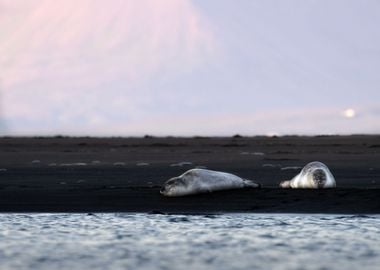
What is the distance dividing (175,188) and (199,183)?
1.48ft

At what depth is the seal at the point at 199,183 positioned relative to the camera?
1633 centimetres

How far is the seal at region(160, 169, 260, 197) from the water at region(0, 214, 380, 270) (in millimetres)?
2077

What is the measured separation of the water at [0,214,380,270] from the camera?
383 inches

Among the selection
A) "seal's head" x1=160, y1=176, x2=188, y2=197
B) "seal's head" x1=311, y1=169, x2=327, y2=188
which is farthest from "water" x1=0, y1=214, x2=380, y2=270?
"seal's head" x1=311, y1=169, x2=327, y2=188

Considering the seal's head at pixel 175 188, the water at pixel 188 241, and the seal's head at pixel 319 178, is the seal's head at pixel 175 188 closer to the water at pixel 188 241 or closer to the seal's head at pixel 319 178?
the water at pixel 188 241

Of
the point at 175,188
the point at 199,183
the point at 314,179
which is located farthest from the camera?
the point at 314,179

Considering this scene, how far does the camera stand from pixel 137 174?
75.0 feet

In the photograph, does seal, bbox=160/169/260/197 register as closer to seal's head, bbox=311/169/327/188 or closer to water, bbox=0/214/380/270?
seal's head, bbox=311/169/327/188

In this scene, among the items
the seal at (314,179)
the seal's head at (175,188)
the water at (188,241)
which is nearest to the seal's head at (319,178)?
the seal at (314,179)

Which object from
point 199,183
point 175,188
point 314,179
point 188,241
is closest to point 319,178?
point 314,179

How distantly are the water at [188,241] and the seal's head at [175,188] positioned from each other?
2.03m

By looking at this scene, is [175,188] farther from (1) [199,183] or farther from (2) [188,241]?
(2) [188,241]

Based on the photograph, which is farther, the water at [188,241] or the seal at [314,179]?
→ the seal at [314,179]

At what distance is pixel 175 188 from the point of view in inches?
642
